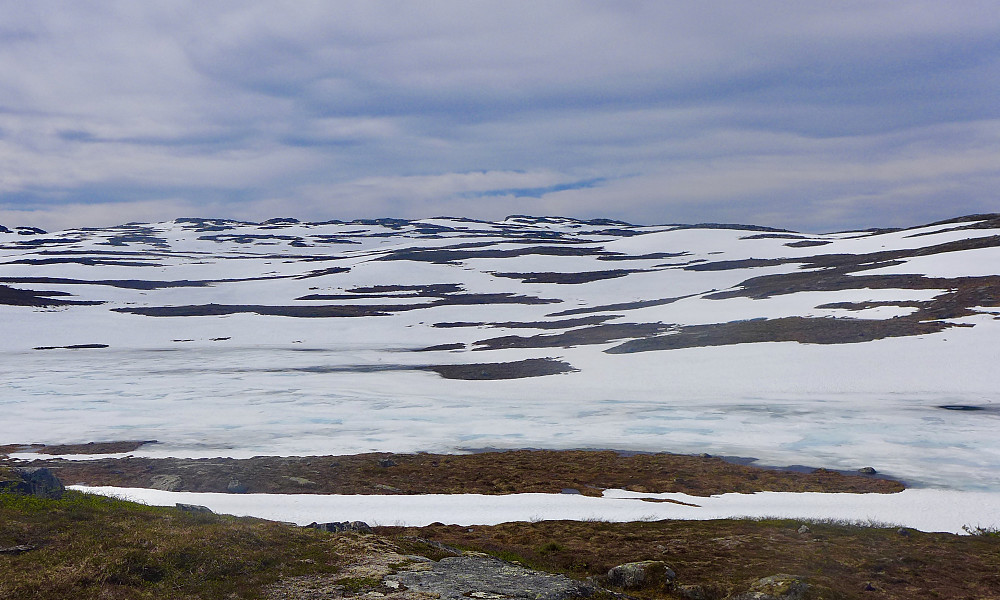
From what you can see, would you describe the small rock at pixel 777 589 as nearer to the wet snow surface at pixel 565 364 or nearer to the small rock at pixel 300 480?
the wet snow surface at pixel 565 364

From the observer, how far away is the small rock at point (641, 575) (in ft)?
36.8


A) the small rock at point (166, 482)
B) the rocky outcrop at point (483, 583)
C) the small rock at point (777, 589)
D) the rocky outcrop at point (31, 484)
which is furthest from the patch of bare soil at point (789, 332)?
the rocky outcrop at point (31, 484)

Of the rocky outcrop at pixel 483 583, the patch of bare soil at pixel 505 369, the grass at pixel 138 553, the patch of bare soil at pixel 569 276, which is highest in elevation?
the patch of bare soil at pixel 569 276

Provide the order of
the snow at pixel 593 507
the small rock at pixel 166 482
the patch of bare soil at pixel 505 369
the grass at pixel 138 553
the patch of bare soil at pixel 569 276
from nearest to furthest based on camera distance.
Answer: the grass at pixel 138 553 → the snow at pixel 593 507 → the small rock at pixel 166 482 → the patch of bare soil at pixel 505 369 → the patch of bare soil at pixel 569 276

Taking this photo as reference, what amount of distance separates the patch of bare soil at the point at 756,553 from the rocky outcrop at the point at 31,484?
6.49m

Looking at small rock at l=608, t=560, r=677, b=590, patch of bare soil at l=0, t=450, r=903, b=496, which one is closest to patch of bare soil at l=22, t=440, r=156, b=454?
patch of bare soil at l=0, t=450, r=903, b=496

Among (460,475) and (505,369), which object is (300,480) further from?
(505,369)

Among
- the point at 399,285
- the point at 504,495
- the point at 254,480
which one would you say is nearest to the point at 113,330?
the point at 399,285


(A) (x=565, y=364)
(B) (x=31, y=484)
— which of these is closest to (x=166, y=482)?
(B) (x=31, y=484)

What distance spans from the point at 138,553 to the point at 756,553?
421 inches

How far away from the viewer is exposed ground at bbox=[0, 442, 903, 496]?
19.7m

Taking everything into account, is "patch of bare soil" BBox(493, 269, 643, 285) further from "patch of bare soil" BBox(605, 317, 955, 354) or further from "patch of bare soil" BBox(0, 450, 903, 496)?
"patch of bare soil" BBox(0, 450, 903, 496)

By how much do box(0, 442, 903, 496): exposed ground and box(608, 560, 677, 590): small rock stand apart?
8.06 m

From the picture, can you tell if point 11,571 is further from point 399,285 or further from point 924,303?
point 399,285
